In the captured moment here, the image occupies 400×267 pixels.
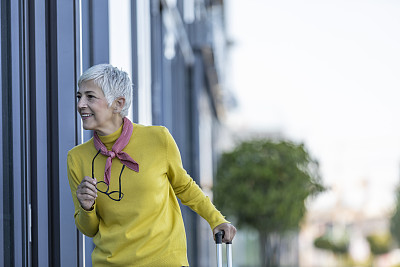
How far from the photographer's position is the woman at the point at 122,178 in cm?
208

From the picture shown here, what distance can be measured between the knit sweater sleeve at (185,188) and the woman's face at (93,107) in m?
0.21

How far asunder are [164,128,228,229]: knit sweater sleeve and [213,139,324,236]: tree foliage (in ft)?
21.5

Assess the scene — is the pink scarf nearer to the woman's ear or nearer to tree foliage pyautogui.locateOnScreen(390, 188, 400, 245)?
the woman's ear

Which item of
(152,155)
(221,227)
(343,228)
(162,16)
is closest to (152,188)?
(152,155)

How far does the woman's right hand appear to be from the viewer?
6.28ft

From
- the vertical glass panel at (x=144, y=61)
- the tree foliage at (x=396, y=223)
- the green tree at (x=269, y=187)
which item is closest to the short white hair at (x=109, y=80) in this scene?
the vertical glass panel at (x=144, y=61)

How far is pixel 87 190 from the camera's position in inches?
75.5

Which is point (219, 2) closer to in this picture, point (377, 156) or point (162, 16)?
point (162, 16)

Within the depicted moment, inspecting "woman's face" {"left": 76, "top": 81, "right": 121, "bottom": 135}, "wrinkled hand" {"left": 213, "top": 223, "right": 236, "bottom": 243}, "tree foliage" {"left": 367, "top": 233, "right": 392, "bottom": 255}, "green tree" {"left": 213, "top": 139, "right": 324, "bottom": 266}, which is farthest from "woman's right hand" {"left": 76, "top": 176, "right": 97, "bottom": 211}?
"tree foliage" {"left": 367, "top": 233, "right": 392, "bottom": 255}

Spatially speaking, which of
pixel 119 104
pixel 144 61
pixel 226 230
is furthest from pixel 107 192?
pixel 144 61

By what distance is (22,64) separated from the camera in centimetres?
265

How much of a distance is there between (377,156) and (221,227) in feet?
100

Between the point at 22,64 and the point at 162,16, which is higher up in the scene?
the point at 162,16

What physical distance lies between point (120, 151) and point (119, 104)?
0.16 meters
